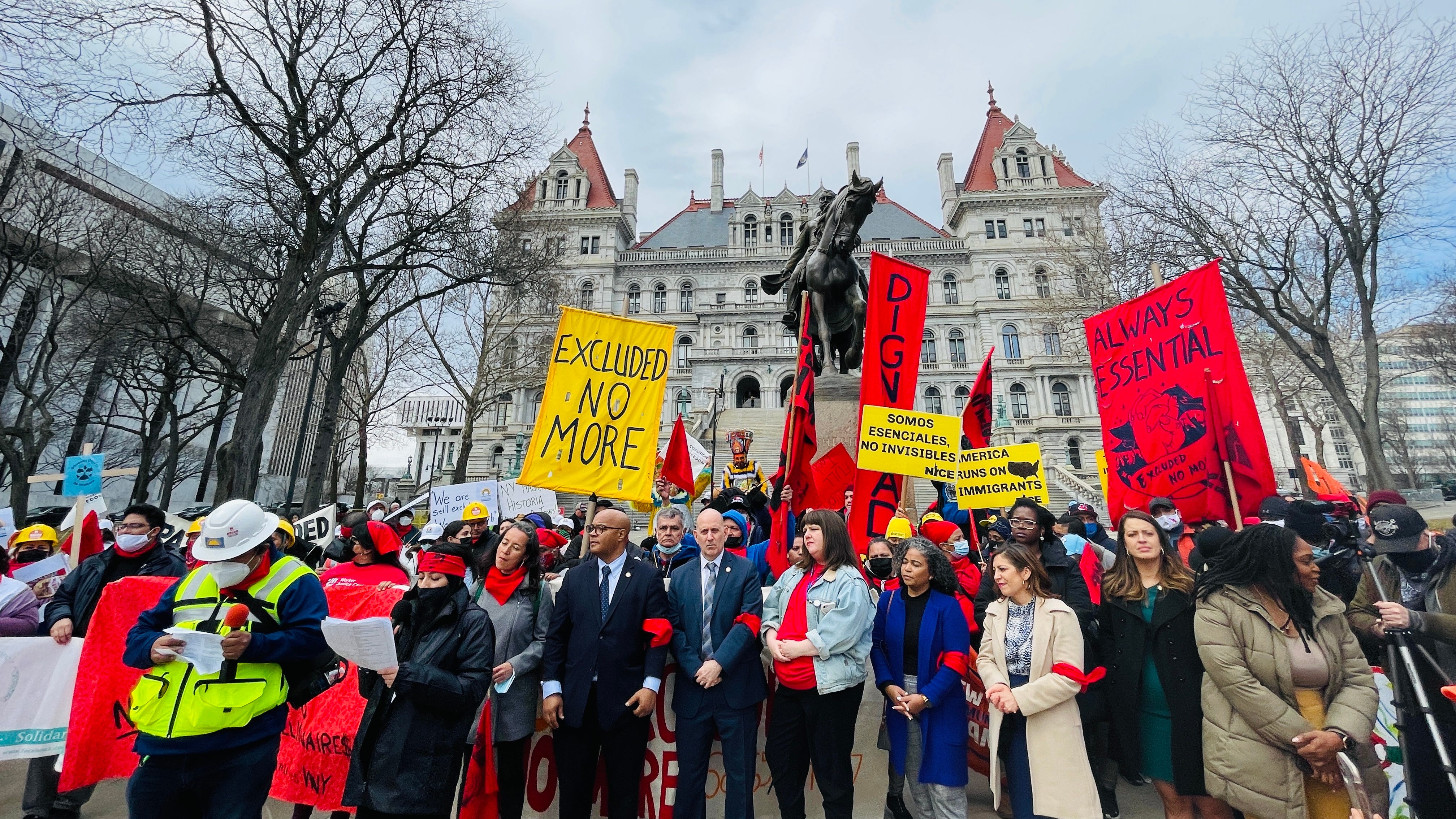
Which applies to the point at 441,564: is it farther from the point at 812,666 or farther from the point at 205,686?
the point at 812,666

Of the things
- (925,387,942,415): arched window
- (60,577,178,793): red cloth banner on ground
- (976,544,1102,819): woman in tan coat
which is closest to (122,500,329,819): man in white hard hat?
(60,577,178,793): red cloth banner on ground

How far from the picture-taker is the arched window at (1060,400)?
128 ft

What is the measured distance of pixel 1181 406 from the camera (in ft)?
16.2

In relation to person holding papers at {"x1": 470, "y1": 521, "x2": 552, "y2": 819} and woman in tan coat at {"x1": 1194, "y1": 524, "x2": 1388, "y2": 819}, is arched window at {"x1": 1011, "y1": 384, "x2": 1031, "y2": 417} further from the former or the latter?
person holding papers at {"x1": 470, "y1": 521, "x2": 552, "y2": 819}

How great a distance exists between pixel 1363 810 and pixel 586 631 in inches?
133

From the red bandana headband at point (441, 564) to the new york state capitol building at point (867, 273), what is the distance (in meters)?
32.2

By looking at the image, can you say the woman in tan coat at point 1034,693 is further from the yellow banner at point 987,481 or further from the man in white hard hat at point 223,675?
the yellow banner at point 987,481

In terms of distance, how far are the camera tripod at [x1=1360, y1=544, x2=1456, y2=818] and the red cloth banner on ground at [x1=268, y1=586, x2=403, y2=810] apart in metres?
5.04

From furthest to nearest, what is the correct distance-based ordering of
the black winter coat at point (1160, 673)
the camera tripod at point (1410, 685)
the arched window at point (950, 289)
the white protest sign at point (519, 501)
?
the arched window at point (950, 289) → the white protest sign at point (519, 501) → the black winter coat at point (1160, 673) → the camera tripod at point (1410, 685)

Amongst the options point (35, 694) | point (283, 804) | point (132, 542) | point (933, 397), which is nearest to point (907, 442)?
point (283, 804)

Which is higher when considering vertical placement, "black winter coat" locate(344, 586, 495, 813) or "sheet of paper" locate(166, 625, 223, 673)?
"sheet of paper" locate(166, 625, 223, 673)

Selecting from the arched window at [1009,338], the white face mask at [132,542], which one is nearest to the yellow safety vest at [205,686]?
the white face mask at [132,542]

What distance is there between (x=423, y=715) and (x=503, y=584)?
0.79m

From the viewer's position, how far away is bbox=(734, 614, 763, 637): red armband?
10.7ft
